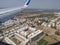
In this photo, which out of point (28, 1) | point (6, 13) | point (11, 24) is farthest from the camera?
point (11, 24)

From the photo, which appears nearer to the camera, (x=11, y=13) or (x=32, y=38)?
(x=11, y=13)

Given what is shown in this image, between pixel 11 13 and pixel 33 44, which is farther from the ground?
pixel 11 13

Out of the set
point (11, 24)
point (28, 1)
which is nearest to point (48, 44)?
point (28, 1)

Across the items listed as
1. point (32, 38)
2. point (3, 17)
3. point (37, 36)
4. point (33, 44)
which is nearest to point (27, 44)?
point (33, 44)

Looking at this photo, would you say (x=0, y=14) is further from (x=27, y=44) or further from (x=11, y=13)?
(x=27, y=44)

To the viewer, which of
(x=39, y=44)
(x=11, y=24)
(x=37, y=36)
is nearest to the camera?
(x=39, y=44)

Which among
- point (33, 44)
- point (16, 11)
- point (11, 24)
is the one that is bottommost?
point (11, 24)

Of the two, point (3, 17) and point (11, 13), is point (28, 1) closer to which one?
point (11, 13)

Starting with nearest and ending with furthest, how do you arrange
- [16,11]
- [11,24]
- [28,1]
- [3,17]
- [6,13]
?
[3,17], [6,13], [16,11], [28,1], [11,24]

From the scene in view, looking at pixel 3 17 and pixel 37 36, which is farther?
pixel 37 36
